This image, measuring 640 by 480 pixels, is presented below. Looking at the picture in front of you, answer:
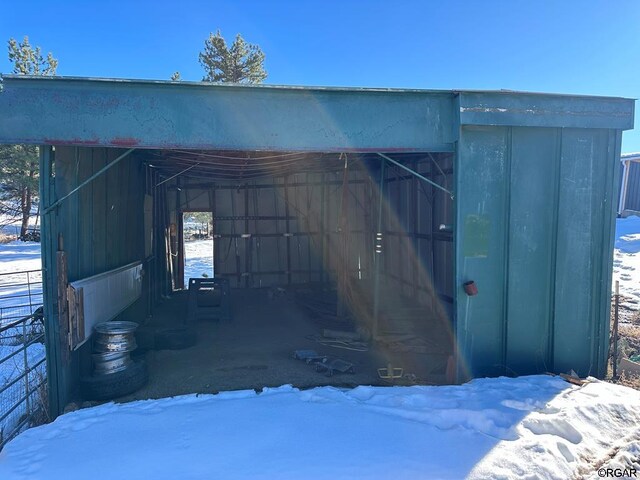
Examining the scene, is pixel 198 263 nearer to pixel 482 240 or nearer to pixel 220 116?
pixel 220 116

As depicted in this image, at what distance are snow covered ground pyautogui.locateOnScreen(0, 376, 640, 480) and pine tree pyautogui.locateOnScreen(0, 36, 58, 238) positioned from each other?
20418mm

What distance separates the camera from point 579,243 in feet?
19.0

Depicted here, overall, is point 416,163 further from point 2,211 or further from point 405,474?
point 2,211

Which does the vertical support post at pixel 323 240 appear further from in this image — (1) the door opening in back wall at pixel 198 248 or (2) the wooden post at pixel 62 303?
(2) the wooden post at pixel 62 303

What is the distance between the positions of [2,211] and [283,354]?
24466mm

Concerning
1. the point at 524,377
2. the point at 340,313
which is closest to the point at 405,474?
the point at 524,377

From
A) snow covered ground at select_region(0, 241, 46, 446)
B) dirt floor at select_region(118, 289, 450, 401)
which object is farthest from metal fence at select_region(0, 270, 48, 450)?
dirt floor at select_region(118, 289, 450, 401)

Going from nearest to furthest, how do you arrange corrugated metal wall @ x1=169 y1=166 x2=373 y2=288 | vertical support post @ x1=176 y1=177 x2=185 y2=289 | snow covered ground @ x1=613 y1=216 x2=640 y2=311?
snow covered ground @ x1=613 y1=216 x2=640 y2=311 < corrugated metal wall @ x1=169 y1=166 x2=373 y2=288 < vertical support post @ x1=176 y1=177 x2=185 y2=289

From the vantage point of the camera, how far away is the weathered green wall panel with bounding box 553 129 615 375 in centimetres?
573

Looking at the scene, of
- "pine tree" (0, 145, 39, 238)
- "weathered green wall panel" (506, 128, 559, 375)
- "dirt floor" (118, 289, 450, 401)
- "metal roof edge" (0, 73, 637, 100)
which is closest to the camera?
"metal roof edge" (0, 73, 637, 100)

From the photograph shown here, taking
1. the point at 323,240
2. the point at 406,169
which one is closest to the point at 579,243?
the point at 406,169

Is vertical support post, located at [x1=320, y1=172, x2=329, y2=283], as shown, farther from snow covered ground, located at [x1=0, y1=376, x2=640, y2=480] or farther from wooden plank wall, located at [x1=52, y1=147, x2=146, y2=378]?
snow covered ground, located at [x1=0, y1=376, x2=640, y2=480]

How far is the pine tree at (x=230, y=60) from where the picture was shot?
22.6 metres

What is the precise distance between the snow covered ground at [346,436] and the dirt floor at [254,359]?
80cm
